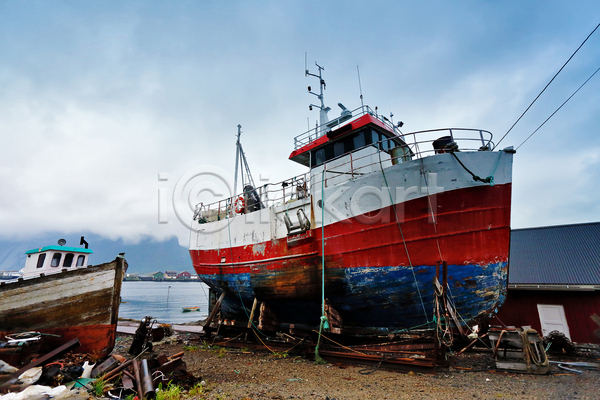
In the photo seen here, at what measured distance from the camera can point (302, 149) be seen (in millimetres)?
12211

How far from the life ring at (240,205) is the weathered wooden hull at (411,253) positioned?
150 inches

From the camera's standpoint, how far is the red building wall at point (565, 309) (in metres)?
11.2

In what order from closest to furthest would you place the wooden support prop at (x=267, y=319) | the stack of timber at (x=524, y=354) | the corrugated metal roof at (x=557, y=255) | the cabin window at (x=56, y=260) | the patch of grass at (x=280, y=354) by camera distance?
1. the stack of timber at (x=524, y=354)
2. the patch of grass at (x=280, y=354)
3. the wooden support prop at (x=267, y=319)
4. the corrugated metal roof at (x=557, y=255)
5. the cabin window at (x=56, y=260)

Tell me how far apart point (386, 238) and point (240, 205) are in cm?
679

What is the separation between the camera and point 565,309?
38.3 feet

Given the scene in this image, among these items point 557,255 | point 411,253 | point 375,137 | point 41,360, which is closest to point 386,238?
point 411,253

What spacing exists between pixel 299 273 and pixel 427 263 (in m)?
3.88

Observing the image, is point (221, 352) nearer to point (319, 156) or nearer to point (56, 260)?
point (319, 156)

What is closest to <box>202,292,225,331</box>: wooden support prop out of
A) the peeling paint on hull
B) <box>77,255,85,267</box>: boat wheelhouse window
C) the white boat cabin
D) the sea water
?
the sea water

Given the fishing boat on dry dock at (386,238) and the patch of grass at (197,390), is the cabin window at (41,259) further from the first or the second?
the patch of grass at (197,390)

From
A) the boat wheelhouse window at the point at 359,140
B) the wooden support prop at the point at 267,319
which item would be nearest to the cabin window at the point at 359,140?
the boat wheelhouse window at the point at 359,140

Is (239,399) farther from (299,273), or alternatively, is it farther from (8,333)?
(8,333)

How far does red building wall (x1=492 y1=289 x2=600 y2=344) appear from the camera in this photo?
11195mm

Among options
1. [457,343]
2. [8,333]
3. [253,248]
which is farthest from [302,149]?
[8,333]
